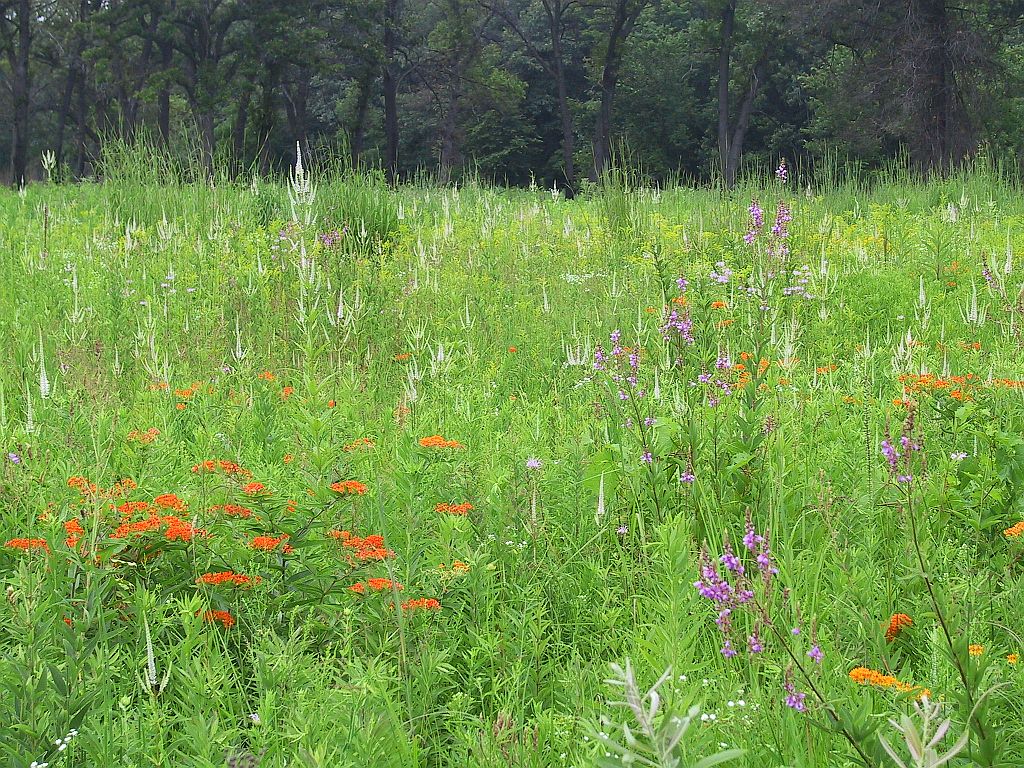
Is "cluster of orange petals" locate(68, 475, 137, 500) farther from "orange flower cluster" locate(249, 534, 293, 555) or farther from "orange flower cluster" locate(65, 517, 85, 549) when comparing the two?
"orange flower cluster" locate(249, 534, 293, 555)

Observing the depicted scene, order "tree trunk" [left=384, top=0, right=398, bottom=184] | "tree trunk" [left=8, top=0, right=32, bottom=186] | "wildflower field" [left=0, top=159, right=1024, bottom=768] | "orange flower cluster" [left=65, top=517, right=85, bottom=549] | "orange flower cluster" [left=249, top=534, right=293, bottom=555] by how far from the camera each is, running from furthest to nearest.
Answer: "tree trunk" [left=384, top=0, right=398, bottom=184] < "tree trunk" [left=8, top=0, right=32, bottom=186] < "orange flower cluster" [left=249, top=534, right=293, bottom=555] < "orange flower cluster" [left=65, top=517, right=85, bottom=549] < "wildflower field" [left=0, top=159, right=1024, bottom=768]

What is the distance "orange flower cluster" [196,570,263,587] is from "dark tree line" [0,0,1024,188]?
17.8m

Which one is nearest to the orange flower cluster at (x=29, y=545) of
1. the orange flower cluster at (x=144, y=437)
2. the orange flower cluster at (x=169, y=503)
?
the orange flower cluster at (x=169, y=503)

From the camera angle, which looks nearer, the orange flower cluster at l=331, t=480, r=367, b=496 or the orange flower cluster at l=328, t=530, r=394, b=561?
the orange flower cluster at l=328, t=530, r=394, b=561

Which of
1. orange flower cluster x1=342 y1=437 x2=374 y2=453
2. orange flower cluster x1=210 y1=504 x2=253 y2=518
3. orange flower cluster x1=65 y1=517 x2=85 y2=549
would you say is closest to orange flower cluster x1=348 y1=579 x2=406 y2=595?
→ orange flower cluster x1=210 y1=504 x2=253 y2=518

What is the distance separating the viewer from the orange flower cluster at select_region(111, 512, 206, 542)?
87.3 inches

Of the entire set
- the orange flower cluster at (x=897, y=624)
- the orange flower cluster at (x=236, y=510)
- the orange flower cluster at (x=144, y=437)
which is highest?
the orange flower cluster at (x=144, y=437)

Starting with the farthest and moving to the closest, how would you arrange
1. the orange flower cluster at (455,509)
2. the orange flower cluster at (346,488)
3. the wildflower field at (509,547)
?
1. the orange flower cluster at (455,509)
2. the orange flower cluster at (346,488)
3. the wildflower field at (509,547)

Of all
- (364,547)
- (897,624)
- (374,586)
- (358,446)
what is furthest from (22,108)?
(897,624)

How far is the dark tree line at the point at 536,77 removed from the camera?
2333cm

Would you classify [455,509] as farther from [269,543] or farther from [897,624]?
[897,624]

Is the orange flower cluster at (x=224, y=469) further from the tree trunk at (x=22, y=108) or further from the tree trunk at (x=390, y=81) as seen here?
the tree trunk at (x=22, y=108)

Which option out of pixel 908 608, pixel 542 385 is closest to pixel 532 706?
pixel 908 608

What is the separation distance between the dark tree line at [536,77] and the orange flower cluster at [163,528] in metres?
17.7
